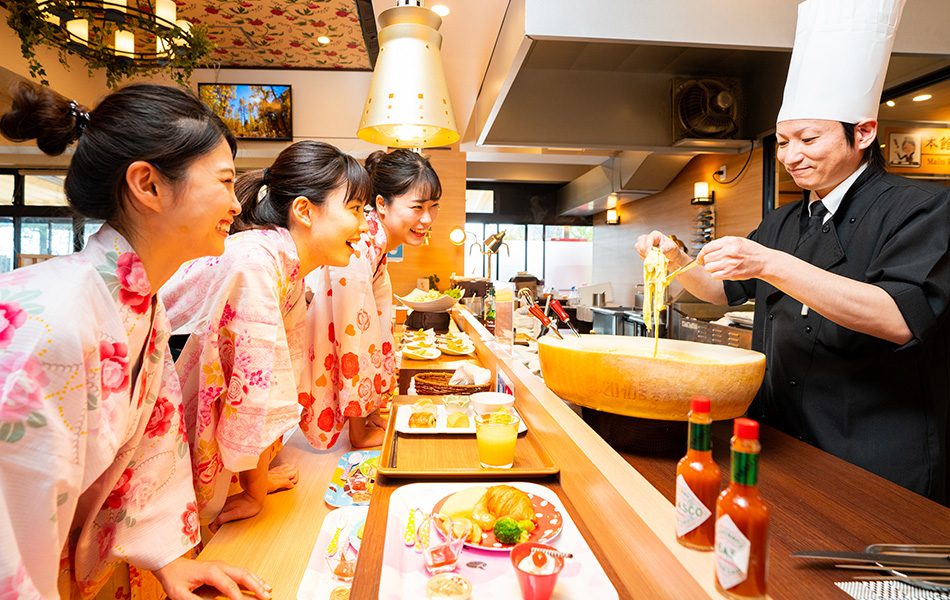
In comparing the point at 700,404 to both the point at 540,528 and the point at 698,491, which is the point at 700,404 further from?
the point at 540,528

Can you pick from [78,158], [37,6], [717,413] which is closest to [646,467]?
[717,413]

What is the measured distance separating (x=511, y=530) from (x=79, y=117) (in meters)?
1.16

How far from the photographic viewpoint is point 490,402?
1.45 m

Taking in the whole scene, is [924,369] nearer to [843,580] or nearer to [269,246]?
[843,580]

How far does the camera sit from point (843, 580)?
2.19 feet

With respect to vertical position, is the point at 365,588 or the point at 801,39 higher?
the point at 801,39

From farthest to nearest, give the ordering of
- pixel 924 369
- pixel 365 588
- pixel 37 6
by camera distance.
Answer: pixel 37 6, pixel 924 369, pixel 365 588

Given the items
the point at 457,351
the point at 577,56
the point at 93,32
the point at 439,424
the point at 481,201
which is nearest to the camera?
the point at 439,424

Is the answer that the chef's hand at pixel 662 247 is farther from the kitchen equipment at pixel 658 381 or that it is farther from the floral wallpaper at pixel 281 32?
the floral wallpaper at pixel 281 32

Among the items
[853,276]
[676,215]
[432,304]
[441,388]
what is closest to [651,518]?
[853,276]

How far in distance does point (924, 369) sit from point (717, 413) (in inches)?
28.0

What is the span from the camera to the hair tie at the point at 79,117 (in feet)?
3.40

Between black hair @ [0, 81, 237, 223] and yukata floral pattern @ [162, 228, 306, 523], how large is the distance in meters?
0.33

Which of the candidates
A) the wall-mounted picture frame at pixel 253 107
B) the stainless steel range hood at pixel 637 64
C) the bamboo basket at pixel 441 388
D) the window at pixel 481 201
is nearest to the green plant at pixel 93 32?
the wall-mounted picture frame at pixel 253 107
